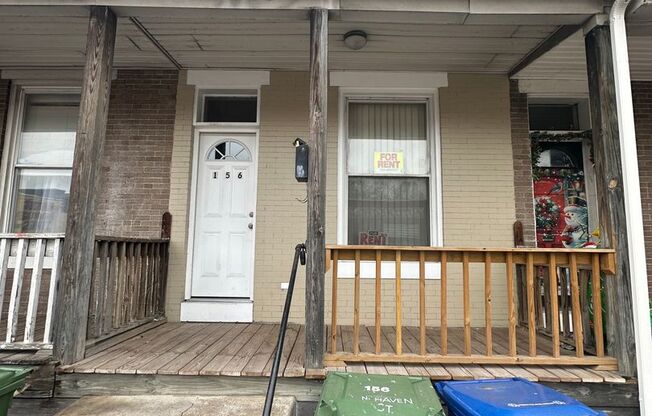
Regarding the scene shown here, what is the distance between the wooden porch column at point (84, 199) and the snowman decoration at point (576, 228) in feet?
15.1

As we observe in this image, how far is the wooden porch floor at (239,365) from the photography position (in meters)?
2.64

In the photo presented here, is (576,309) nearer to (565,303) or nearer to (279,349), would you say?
(565,303)

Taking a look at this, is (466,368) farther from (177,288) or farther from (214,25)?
(214,25)

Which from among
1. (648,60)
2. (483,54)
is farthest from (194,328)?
(648,60)

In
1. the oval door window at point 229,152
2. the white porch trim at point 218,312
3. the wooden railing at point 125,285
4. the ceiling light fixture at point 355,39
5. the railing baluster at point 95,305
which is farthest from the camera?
the oval door window at point 229,152

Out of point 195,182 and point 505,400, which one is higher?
point 195,182

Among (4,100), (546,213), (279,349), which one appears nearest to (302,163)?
(279,349)

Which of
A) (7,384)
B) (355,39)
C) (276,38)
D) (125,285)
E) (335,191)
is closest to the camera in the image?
(7,384)

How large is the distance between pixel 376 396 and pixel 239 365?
110 cm

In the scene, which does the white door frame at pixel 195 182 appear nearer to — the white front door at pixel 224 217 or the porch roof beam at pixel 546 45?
the white front door at pixel 224 217

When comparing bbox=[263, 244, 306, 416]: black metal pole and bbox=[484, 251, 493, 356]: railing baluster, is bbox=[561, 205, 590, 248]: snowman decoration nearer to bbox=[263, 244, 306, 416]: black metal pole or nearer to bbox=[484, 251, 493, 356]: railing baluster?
bbox=[484, 251, 493, 356]: railing baluster

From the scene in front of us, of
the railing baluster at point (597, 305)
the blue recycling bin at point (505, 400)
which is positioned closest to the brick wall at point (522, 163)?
the railing baluster at point (597, 305)

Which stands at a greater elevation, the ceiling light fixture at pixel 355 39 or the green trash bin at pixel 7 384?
the ceiling light fixture at pixel 355 39

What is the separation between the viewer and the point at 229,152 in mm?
4504
